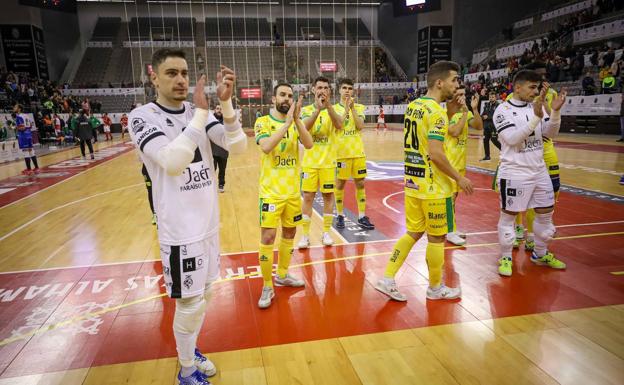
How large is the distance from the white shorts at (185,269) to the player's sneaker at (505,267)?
10.8 feet

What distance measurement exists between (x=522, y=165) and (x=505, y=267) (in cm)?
112

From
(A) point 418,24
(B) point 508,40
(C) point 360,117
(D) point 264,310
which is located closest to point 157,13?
(A) point 418,24

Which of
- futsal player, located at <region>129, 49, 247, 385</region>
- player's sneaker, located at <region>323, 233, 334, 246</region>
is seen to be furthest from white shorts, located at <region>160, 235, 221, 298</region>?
player's sneaker, located at <region>323, 233, 334, 246</region>

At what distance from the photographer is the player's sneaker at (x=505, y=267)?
169 inches

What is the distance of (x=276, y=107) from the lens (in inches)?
149

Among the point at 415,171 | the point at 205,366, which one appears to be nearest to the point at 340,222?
the point at 415,171

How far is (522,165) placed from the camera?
4.21 m

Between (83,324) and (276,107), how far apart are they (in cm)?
264

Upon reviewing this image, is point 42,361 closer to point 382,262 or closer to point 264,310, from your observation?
point 264,310

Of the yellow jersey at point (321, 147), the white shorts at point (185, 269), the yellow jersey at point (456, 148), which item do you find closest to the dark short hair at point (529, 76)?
the yellow jersey at point (456, 148)

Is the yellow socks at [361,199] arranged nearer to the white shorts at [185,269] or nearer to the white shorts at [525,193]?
the white shorts at [525,193]

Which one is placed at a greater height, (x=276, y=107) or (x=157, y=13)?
(x=157, y=13)

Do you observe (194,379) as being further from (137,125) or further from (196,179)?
(137,125)

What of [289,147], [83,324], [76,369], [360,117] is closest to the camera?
[76,369]
